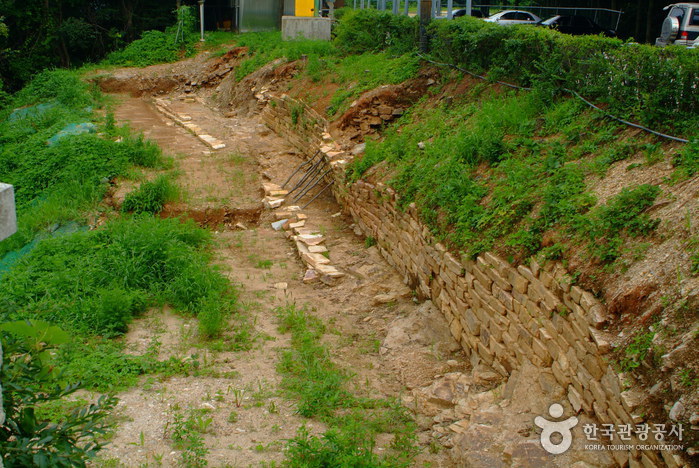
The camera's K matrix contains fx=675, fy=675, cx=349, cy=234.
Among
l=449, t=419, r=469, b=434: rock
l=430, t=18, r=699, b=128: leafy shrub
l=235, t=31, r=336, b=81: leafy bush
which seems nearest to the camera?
l=449, t=419, r=469, b=434: rock

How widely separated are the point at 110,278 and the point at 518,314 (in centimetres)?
533

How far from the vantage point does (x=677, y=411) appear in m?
4.12

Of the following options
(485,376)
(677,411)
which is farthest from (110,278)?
(677,411)

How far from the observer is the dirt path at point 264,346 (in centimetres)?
584

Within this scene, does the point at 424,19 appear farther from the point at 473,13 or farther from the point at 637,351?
the point at 473,13

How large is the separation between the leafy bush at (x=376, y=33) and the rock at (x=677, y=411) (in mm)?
11036

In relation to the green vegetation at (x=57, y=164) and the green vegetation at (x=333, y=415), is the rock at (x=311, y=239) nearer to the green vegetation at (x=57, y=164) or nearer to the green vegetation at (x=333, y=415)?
the green vegetation at (x=333, y=415)

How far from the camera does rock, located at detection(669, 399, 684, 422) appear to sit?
13.5 ft

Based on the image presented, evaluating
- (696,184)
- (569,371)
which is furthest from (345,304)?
(696,184)

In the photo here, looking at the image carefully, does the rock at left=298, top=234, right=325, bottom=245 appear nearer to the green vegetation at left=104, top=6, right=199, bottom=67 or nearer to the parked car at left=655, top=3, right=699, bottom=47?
the parked car at left=655, top=3, right=699, bottom=47

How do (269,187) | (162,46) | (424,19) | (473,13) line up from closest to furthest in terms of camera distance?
(269,187)
(424,19)
(473,13)
(162,46)

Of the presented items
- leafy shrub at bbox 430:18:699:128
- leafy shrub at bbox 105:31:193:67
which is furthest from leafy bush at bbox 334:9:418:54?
leafy shrub at bbox 105:31:193:67

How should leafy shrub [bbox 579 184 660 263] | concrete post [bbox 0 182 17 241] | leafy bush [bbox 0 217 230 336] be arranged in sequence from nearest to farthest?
1. concrete post [bbox 0 182 17 241]
2. leafy shrub [bbox 579 184 660 263]
3. leafy bush [bbox 0 217 230 336]

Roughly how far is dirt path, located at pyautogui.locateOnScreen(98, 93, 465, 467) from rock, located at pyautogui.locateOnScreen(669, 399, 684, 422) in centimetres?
199
